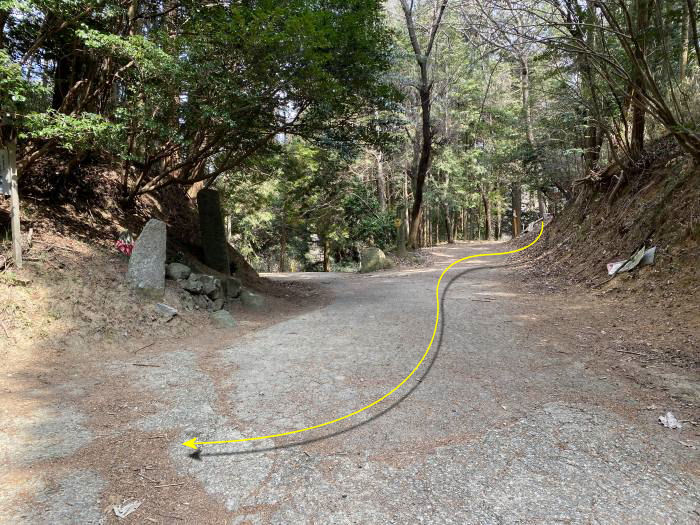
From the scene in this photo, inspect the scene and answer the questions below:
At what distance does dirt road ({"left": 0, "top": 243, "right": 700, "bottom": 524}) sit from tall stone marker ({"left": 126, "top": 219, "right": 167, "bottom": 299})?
1384 millimetres

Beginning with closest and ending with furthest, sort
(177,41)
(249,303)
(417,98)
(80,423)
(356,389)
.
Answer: (80,423)
(356,389)
(177,41)
(249,303)
(417,98)

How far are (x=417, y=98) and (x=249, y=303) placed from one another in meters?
12.5

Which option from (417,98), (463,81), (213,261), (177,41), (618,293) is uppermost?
(463,81)

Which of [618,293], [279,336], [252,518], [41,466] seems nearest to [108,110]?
[279,336]

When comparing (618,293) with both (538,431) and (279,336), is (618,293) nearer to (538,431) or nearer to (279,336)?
(538,431)

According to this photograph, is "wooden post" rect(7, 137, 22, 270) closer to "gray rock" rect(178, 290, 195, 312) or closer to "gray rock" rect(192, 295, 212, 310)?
"gray rock" rect(178, 290, 195, 312)

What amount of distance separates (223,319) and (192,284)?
33.5 inches

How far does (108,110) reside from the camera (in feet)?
22.5

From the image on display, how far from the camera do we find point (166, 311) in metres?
6.20

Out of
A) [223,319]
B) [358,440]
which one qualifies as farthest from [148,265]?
[358,440]

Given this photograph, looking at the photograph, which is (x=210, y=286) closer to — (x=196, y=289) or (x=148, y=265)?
(x=196, y=289)

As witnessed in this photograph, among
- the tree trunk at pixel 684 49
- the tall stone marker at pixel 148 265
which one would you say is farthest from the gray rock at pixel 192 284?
the tree trunk at pixel 684 49

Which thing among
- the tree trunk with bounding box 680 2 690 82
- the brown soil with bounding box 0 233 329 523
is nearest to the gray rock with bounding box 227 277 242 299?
the brown soil with bounding box 0 233 329 523

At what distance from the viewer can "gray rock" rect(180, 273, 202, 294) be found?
6.89m
